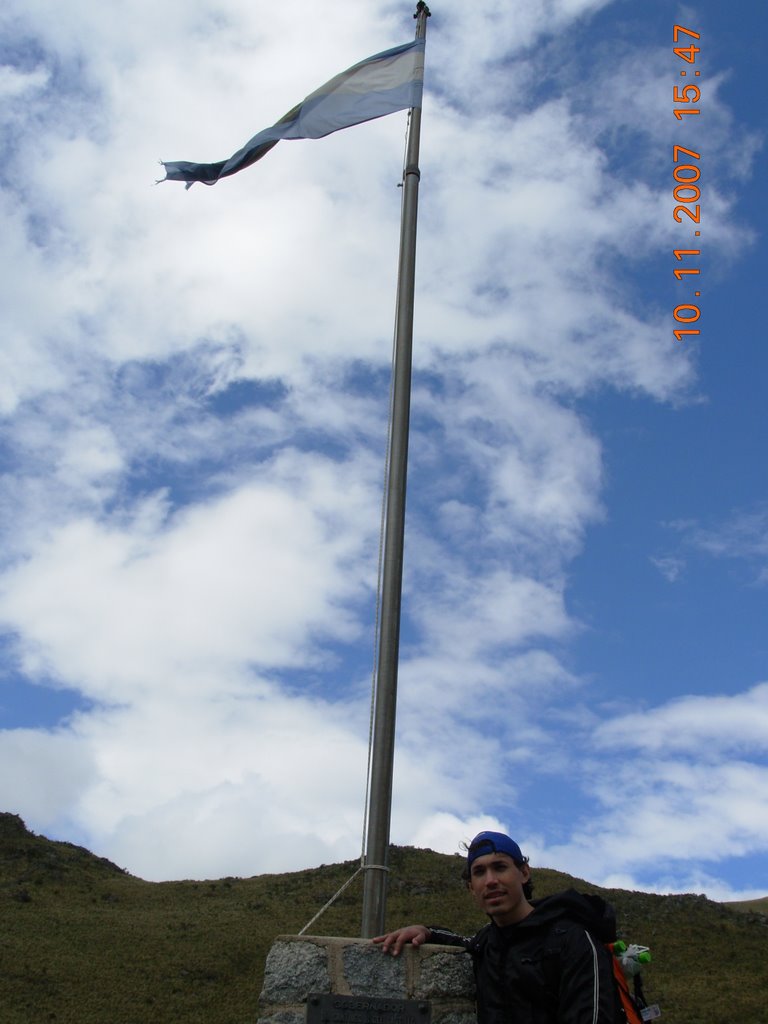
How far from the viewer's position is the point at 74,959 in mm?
27250

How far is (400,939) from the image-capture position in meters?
3.90

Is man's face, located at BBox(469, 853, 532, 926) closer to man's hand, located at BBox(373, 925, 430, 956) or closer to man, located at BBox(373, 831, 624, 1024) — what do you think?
man, located at BBox(373, 831, 624, 1024)

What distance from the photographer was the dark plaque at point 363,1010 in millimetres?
3797

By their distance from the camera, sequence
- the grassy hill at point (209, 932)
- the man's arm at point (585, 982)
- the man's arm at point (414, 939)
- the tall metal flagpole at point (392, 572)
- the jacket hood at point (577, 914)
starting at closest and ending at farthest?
the man's arm at point (585, 982) < the jacket hood at point (577, 914) < the man's arm at point (414, 939) < the tall metal flagpole at point (392, 572) < the grassy hill at point (209, 932)

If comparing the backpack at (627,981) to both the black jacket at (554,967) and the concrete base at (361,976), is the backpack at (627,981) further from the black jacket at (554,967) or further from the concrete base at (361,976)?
the concrete base at (361,976)

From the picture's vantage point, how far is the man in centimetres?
317

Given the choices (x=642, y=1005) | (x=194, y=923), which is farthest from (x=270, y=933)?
(x=642, y=1005)

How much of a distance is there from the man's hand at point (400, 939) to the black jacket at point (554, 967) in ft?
1.17

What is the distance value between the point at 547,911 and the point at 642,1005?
1.37 ft

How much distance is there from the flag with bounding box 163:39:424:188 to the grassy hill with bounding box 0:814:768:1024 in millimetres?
20620

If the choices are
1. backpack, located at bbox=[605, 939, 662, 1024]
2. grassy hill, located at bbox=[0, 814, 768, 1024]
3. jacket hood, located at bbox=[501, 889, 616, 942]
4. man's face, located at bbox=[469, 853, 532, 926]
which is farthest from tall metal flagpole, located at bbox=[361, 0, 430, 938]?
grassy hill, located at bbox=[0, 814, 768, 1024]

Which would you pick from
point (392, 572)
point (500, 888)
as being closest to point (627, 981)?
point (500, 888)

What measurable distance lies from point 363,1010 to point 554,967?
3.04 ft

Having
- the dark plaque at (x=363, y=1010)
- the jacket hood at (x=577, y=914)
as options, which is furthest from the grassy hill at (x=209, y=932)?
the jacket hood at (x=577, y=914)
